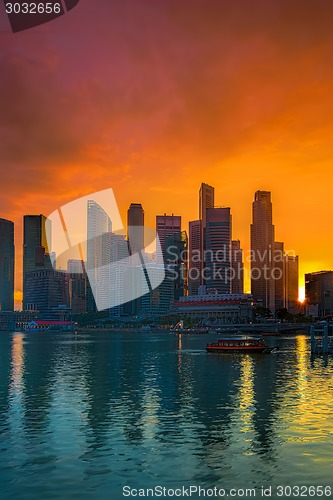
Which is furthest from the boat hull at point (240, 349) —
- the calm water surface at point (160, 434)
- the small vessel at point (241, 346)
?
the calm water surface at point (160, 434)

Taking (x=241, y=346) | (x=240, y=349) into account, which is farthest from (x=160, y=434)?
(x=241, y=346)

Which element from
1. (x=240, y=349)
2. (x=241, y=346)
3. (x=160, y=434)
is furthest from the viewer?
(x=241, y=346)

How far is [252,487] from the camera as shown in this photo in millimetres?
30516

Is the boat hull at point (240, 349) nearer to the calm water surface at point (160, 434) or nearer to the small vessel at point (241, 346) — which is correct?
the small vessel at point (241, 346)

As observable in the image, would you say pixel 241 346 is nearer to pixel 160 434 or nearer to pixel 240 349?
pixel 240 349

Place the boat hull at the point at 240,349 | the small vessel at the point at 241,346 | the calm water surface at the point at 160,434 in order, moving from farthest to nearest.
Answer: the small vessel at the point at 241,346
the boat hull at the point at 240,349
the calm water surface at the point at 160,434

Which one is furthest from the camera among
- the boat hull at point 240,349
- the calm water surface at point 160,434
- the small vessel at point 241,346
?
the small vessel at point 241,346

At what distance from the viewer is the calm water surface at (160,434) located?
32094mm

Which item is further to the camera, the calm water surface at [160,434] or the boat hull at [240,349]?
the boat hull at [240,349]

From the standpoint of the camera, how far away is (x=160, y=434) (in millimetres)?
42625

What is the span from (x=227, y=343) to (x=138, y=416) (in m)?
92.2

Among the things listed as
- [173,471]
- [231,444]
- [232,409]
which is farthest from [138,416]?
[173,471]

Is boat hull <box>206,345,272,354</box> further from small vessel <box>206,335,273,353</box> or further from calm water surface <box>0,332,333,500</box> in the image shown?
calm water surface <box>0,332,333,500</box>

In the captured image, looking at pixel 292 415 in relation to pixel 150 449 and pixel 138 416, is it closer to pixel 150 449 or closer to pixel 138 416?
pixel 138 416
